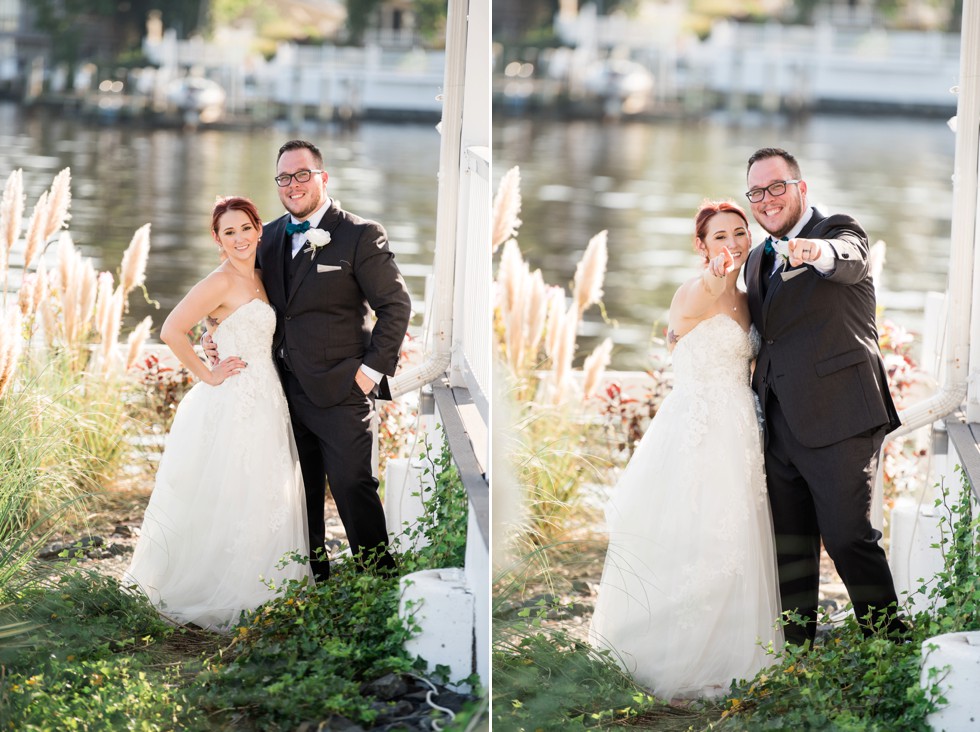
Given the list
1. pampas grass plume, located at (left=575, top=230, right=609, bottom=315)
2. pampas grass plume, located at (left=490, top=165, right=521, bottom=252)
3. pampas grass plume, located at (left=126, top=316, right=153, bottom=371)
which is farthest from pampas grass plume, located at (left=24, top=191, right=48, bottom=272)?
pampas grass plume, located at (left=575, top=230, right=609, bottom=315)

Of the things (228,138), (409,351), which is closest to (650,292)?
(228,138)

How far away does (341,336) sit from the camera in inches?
155

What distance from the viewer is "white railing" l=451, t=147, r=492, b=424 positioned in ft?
13.7

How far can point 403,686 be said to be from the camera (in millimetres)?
3316

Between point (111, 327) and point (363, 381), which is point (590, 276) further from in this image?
point (111, 327)

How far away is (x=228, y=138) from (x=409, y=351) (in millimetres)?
23999

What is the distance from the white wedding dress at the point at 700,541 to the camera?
347cm

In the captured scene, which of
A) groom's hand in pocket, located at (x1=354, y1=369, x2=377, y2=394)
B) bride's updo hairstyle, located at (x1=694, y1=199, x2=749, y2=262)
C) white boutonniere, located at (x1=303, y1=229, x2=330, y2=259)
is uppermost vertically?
bride's updo hairstyle, located at (x1=694, y1=199, x2=749, y2=262)

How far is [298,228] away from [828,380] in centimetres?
175

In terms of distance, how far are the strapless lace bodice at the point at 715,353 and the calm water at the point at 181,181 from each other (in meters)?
Result: 13.6

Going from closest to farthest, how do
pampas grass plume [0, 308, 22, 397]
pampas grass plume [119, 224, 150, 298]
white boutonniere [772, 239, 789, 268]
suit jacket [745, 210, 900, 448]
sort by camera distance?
white boutonniere [772, 239, 789, 268] < suit jacket [745, 210, 900, 448] < pampas grass plume [0, 308, 22, 397] < pampas grass plume [119, 224, 150, 298]

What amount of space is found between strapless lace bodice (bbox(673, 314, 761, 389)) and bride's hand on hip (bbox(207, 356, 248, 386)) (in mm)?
1438

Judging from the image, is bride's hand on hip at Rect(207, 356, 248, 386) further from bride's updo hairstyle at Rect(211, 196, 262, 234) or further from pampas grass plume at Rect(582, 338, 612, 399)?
pampas grass plume at Rect(582, 338, 612, 399)

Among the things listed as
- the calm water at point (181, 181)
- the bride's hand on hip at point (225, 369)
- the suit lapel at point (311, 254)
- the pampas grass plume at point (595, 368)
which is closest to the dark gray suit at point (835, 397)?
the pampas grass plume at point (595, 368)
